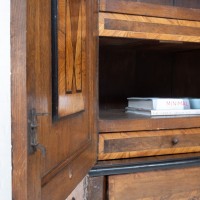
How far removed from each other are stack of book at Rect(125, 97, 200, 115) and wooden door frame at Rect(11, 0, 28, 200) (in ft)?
2.11

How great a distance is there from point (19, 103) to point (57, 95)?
0.11 m

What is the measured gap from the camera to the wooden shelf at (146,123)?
0.85m

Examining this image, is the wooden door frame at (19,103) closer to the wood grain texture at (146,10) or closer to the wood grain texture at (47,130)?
the wood grain texture at (47,130)

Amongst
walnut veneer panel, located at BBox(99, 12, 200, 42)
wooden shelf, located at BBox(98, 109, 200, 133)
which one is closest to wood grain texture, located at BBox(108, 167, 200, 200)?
wooden shelf, located at BBox(98, 109, 200, 133)

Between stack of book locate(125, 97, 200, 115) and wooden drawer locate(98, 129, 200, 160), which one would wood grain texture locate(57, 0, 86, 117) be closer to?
wooden drawer locate(98, 129, 200, 160)

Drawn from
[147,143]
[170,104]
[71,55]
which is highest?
[71,55]

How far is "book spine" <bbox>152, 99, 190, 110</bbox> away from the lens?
3.34ft

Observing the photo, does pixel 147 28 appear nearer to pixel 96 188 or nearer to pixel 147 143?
pixel 147 143

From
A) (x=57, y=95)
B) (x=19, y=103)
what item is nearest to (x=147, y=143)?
(x=57, y=95)

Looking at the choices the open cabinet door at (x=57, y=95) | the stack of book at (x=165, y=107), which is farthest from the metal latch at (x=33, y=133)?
the stack of book at (x=165, y=107)

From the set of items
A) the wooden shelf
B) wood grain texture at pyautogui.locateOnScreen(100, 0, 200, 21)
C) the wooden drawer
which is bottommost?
the wooden drawer

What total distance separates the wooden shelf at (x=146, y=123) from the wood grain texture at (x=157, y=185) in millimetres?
125
